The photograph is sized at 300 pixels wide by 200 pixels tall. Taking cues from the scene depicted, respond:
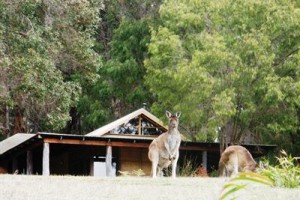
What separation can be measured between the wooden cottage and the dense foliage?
105 cm

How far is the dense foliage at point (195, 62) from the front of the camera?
2897 cm

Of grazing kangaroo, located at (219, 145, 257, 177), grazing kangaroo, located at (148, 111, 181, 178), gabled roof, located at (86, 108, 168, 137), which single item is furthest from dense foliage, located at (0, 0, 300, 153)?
grazing kangaroo, located at (148, 111, 181, 178)

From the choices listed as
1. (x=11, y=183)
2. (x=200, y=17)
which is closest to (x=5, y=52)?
(x=200, y=17)

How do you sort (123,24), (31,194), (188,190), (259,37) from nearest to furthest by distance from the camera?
1. (31,194)
2. (188,190)
3. (259,37)
4. (123,24)

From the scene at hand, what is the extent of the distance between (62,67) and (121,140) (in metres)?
6.46

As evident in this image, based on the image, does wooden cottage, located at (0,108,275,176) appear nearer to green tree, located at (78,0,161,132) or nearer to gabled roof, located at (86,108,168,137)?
gabled roof, located at (86,108,168,137)

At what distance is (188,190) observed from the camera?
11.5 m

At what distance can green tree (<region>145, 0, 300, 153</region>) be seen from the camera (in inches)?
1136

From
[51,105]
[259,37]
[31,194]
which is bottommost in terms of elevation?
[31,194]

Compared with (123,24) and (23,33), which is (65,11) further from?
(123,24)

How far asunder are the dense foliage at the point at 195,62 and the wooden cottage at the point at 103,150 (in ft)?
3.46

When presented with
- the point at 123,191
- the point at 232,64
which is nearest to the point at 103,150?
the point at 232,64

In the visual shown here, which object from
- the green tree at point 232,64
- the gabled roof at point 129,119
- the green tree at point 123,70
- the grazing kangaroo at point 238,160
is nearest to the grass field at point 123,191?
the grazing kangaroo at point 238,160

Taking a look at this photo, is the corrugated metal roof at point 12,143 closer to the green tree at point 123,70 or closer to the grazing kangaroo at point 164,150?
the green tree at point 123,70
